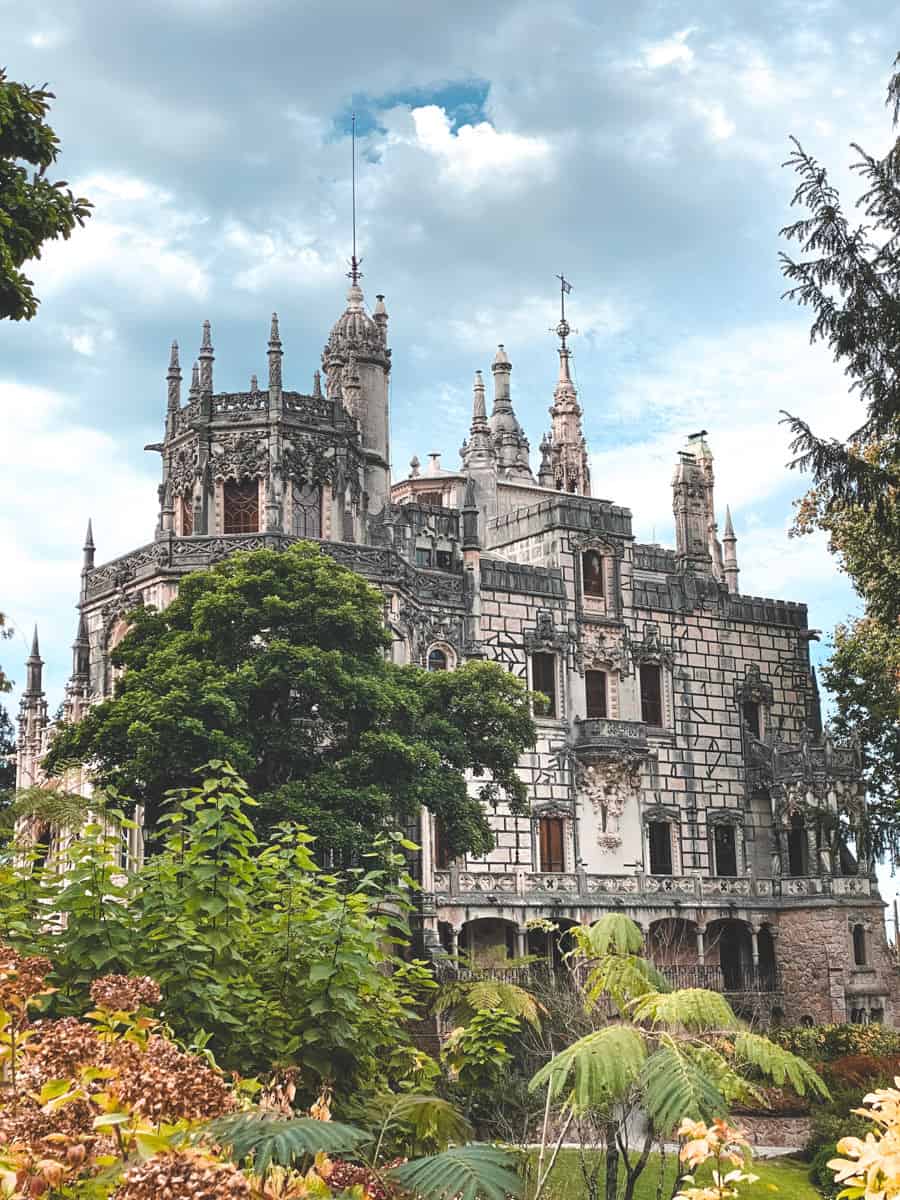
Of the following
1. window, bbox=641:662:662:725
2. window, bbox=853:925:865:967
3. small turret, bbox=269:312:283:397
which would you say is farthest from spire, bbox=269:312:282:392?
window, bbox=853:925:865:967

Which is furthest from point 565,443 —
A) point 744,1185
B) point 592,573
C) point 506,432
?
point 744,1185

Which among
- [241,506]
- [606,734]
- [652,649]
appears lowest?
[606,734]

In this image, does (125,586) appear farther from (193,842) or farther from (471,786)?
(193,842)

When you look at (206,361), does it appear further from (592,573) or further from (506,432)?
(506,432)

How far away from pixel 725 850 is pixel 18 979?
44.9m

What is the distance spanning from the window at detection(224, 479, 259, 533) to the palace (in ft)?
0.20

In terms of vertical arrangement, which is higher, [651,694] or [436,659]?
[436,659]

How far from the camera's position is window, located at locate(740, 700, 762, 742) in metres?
52.7

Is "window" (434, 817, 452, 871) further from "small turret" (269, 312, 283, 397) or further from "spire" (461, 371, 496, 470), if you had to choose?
"spire" (461, 371, 496, 470)

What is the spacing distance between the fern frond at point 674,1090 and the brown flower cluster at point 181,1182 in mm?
6119

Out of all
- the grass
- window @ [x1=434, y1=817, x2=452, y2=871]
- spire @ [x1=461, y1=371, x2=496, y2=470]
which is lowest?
the grass

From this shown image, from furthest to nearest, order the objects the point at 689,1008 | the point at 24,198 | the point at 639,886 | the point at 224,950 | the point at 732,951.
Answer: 1. the point at 732,951
2. the point at 639,886
3. the point at 24,198
4. the point at 689,1008
5. the point at 224,950

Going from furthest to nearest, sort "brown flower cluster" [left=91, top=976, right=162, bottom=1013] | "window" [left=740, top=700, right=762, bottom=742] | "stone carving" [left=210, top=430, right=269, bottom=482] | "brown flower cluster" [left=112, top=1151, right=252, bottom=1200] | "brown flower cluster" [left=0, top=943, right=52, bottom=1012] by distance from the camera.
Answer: "window" [left=740, top=700, right=762, bottom=742] → "stone carving" [left=210, top=430, right=269, bottom=482] → "brown flower cluster" [left=0, top=943, right=52, bottom=1012] → "brown flower cluster" [left=91, top=976, right=162, bottom=1013] → "brown flower cluster" [left=112, top=1151, right=252, bottom=1200]

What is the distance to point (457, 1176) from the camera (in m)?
7.59
